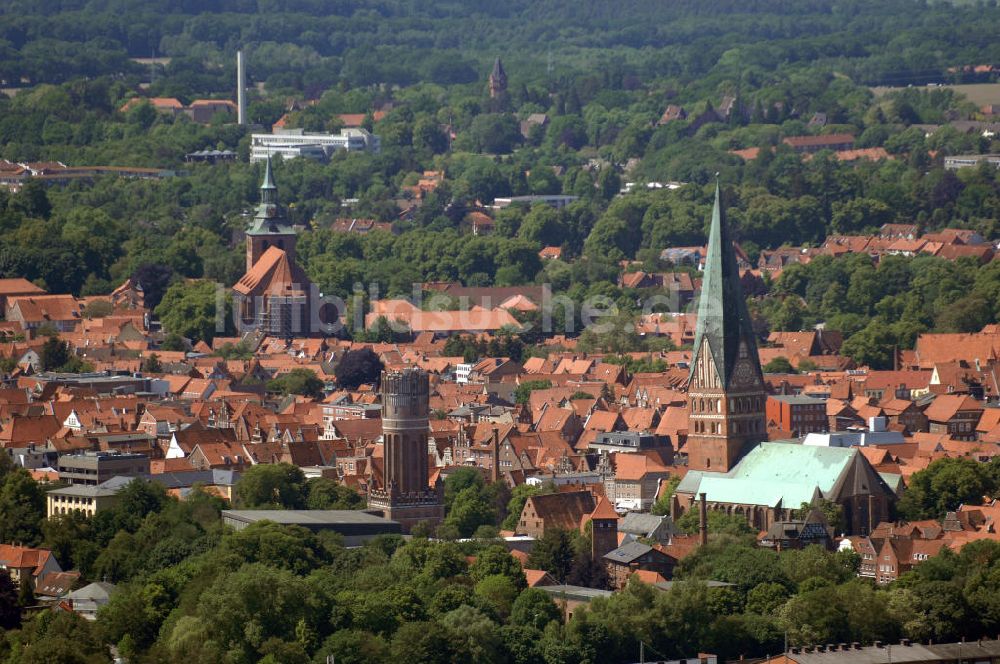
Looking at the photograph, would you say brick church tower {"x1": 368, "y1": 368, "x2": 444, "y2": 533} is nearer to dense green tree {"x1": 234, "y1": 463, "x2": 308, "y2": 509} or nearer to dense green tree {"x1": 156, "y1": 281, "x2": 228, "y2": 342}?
dense green tree {"x1": 234, "y1": 463, "x2": 308, "y2": 509}

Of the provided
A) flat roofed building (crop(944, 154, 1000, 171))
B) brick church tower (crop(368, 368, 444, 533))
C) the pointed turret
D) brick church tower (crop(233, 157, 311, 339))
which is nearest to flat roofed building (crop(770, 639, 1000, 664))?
brick church tower (crop(368, 368, 444, 533))

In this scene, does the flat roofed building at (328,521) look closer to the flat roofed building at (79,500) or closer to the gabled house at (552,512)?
the gabled house at (552,512)

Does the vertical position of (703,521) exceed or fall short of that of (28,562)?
it exceeds it

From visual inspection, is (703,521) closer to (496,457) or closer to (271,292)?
(496,457)

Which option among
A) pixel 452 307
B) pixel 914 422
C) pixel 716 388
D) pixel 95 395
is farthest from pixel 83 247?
pixel 716 388

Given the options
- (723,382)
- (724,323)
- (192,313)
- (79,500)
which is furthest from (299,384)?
(79,500)

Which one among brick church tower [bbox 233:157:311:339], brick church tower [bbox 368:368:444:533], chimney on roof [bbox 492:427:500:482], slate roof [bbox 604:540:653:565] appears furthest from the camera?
brick church tower [bbox 233:157:311:339]

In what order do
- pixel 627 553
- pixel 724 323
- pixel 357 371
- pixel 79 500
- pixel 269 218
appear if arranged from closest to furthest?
pixel 627 553, pixel 79 500, pixel 724 323, pixel 357 371, pixel 269 218
